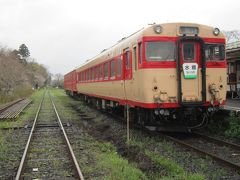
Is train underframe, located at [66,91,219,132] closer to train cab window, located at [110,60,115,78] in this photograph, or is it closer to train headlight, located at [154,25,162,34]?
train headlight, located at [154,25,162,34]

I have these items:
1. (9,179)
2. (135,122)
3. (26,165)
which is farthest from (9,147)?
(135,122)

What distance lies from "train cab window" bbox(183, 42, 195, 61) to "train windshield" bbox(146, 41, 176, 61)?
0.31 m

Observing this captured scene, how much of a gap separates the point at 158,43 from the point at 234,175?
4824 millimetres

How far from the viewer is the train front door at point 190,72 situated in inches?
428

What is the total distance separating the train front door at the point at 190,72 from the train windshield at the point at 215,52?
0.34 m

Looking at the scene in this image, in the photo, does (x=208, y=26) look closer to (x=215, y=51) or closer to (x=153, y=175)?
(x=215, y=51)

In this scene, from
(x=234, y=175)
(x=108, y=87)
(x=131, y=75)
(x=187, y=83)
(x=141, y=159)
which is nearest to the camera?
(x=234, y=175)

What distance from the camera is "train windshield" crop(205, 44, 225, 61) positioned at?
11312 millimetres

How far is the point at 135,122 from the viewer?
1398 cm

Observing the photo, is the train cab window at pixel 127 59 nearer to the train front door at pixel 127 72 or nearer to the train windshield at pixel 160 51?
the train front door at pixel 127 72

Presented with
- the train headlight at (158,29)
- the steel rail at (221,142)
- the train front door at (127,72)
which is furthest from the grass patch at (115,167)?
the train headlight at (158,29)

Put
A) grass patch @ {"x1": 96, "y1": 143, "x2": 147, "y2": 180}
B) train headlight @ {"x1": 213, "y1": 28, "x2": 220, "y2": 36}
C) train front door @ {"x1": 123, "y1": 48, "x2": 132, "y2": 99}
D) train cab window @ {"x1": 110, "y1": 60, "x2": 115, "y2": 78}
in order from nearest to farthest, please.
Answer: grass patch @ {"x1": 96, "y1": 143, "x2": 147, "y2": 180} < train headlight @ {"x1": 213, "y1": 28, "x2": 220, "y2": 36} < train front door @ {"x1": 123, "y1": 48, "x2": 132, "y2": 99} < train cab window @ {"x1": 110, "y1": 60, "x2": 115, "y2": 78}

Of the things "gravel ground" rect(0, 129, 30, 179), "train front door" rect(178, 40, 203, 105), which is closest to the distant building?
"train front door" rect(178, 40, 203, 105)

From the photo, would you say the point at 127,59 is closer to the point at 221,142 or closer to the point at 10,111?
the point at 221,142
